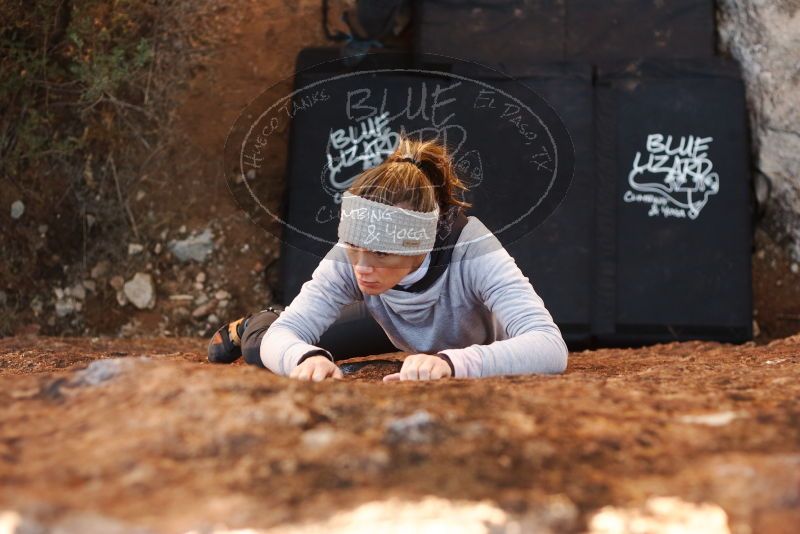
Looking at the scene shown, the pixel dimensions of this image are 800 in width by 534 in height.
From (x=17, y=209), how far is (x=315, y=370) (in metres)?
2.65

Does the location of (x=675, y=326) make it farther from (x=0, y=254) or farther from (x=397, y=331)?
(x=0, y=254)

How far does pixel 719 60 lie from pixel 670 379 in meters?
2.39

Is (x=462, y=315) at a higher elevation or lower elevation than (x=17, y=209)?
lower

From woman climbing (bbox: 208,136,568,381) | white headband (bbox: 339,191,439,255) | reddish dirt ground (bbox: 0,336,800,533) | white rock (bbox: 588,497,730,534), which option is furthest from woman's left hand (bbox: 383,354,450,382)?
white rock (bbox: 588,497,730,534)

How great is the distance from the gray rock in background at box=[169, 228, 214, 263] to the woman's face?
7.19ft

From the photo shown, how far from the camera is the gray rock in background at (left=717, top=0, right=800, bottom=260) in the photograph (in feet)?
13.3

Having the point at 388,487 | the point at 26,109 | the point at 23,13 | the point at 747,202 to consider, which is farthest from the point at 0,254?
the point at 388,487

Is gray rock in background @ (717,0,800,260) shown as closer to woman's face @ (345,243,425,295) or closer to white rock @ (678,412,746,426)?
woman's face @ (345,243,425,295)

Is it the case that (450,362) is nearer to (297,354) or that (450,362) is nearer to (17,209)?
(297,354)

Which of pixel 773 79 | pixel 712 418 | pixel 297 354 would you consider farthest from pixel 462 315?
pixel 773 79

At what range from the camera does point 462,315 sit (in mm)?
2301

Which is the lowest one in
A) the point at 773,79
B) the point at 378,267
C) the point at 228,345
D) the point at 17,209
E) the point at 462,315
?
the point at 228,345

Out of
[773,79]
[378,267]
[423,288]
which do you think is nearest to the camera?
[378,267]

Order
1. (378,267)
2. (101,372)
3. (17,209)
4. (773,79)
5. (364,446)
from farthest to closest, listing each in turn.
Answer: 1. (17,209)
2. (773,79)
3. (378,267)
4. (101,372)
5. (364,446)
